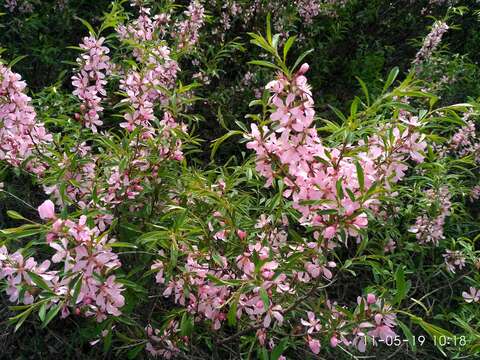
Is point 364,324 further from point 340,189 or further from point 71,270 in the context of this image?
point 71,270

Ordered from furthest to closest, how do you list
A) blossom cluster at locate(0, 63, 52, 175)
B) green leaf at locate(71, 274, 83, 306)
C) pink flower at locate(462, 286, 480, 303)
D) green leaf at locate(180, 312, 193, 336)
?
pink flower at locate(462, 286, 480, 303) → blossom cluster at locate(0, 63, 52, 175) → green leaf at locate(180, 312, 193, 336) → green leaf at locate(71, 274, 83, 306)

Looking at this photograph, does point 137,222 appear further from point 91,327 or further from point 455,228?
point 455,228

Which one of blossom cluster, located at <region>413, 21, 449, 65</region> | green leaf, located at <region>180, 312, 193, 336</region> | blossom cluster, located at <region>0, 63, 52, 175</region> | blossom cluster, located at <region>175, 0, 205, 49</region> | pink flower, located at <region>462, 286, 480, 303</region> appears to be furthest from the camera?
blossom cluster, located at <region>413, 21, 449, 65</region>

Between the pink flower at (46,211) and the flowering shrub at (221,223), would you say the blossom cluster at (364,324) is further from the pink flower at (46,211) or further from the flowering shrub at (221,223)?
the pink flower at (46,211)

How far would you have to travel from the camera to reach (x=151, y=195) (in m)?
2.18

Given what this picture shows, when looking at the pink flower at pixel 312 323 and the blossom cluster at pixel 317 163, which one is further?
the pink flower at pixel 312 323

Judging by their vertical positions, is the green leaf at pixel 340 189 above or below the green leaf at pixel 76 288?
above

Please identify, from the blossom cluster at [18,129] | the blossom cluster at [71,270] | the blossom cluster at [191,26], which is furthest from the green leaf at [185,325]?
the blossom cluster at [191,26]

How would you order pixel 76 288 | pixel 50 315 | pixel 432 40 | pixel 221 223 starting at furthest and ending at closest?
pixel 432 40 → pixel 221 223 → pixel 50 315 → pixel 76 288

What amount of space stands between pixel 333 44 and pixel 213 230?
399cm

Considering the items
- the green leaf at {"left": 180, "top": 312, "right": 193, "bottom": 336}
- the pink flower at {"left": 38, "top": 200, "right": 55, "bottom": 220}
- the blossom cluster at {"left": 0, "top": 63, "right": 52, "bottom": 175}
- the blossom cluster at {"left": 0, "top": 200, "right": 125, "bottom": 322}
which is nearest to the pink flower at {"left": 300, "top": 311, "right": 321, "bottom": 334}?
the green leaf at {"left": 180, "top": 312, "right": 193, "bottom": 336}

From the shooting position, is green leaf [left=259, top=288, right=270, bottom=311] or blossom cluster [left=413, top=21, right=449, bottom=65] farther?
blossom cluster [left=413, top=21, right=449, bottom=65]

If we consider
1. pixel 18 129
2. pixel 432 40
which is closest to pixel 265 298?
pixel 18 129

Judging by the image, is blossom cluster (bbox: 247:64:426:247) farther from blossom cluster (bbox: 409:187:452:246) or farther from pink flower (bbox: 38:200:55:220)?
blossom cluster (bbox: 409:187:452:246)
